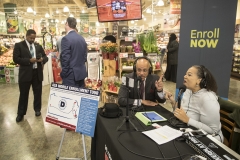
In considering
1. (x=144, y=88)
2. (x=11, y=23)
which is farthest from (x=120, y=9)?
(x=11, y=23)

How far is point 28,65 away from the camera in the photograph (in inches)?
145

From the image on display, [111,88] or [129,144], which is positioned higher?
[129,144]

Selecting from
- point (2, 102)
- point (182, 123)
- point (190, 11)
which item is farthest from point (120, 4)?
point (2, 102)

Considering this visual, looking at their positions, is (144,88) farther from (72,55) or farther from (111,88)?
(111,88)

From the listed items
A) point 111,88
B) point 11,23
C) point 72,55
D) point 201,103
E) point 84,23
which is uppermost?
point 84,23

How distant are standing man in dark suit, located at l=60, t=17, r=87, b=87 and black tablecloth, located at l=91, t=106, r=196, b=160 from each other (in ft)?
4.81

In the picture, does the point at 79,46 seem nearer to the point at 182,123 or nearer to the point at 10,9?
the point at 182,123

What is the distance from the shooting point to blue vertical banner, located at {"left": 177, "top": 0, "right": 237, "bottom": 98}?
11.0 ft

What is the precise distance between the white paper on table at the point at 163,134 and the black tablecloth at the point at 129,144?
3 cm

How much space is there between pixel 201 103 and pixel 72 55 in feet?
6.95

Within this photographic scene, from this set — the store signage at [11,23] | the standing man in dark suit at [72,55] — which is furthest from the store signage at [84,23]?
the standing man in dark suit at [72,55]

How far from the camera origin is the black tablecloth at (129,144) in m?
1.30

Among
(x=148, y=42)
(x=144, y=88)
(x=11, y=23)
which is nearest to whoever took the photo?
(x=144, y=88)

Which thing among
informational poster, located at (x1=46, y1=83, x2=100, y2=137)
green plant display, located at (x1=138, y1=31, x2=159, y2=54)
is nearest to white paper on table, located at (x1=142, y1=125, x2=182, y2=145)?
informational poster, located at (x1=46, y1=83, x2=100, y2=137)
